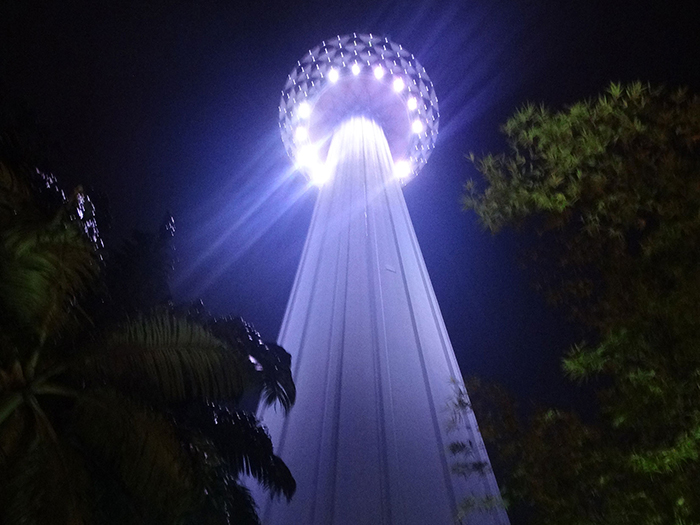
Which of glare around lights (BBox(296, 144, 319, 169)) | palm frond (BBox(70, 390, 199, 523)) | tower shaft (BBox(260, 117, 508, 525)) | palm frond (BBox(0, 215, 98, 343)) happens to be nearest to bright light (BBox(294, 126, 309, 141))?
glare around lights (BBox(296, 144, 319, 169))

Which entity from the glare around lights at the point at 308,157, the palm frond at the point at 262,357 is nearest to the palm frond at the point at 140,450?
the palm frond at the point at 262,357

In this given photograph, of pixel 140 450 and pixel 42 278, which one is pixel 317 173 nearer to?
pixel 42 278

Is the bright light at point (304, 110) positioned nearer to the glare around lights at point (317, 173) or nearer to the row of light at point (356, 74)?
the row of light at point (356, 74)

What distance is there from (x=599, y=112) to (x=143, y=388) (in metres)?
6.85

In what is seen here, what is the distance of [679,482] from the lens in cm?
548

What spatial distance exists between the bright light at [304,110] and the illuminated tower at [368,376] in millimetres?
3756

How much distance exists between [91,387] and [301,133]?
1623 cm

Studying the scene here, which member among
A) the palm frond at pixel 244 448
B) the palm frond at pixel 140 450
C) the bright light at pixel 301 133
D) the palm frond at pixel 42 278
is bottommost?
the palm frond at pixel 140 450

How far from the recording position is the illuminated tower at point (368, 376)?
297 inches

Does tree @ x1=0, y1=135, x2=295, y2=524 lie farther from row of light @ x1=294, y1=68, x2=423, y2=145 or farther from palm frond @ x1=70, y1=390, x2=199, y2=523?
row of light @ x1=294, y1=68, x2=423, y2=145

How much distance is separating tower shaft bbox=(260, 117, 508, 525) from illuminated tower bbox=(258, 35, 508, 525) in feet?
0.06

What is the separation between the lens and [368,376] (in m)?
8.99

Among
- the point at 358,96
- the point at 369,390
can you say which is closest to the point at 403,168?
the point at 358,96

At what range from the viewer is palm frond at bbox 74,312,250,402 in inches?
256
